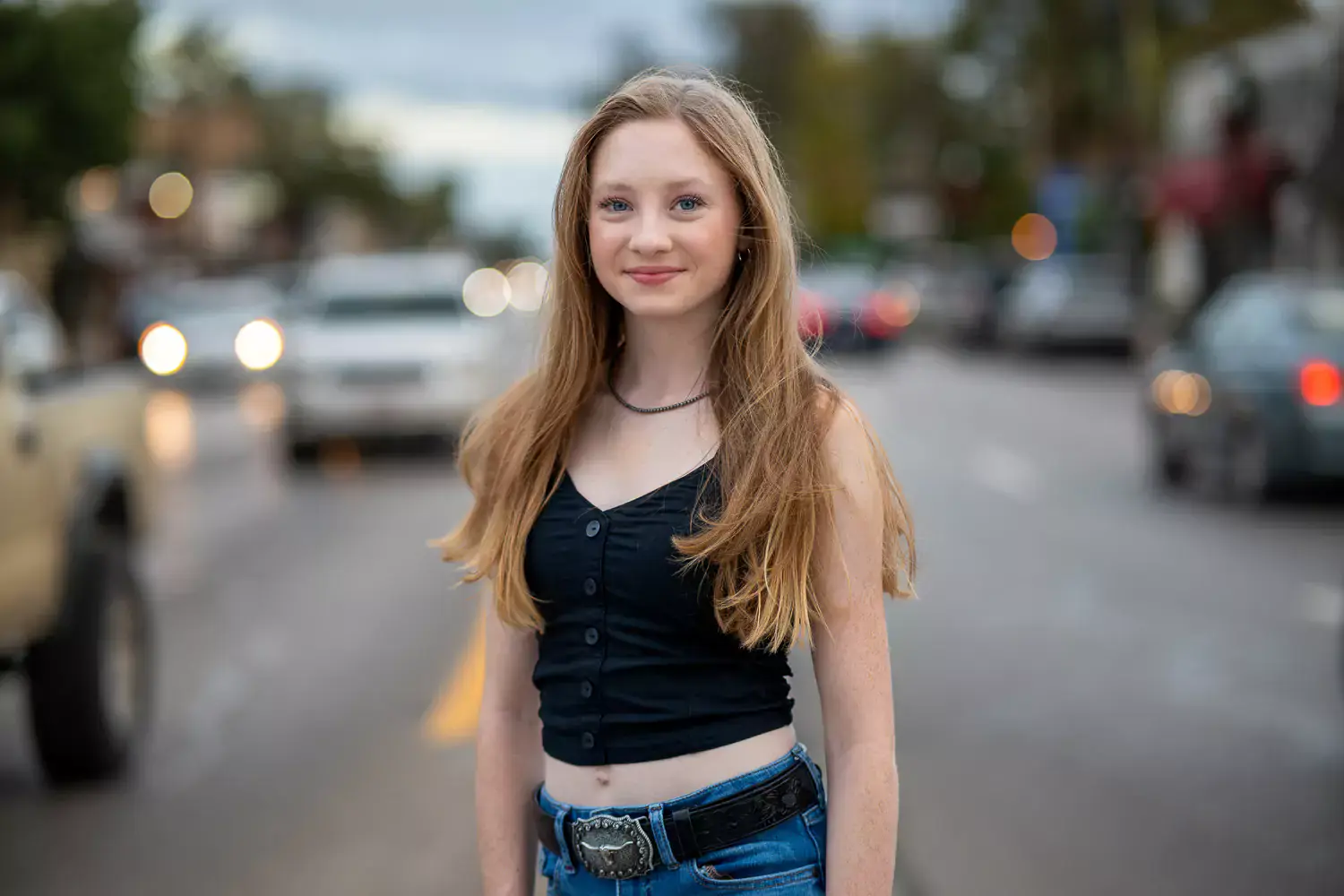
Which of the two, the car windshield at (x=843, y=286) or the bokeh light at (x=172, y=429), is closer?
the bokeh light at (x=172, y=429)

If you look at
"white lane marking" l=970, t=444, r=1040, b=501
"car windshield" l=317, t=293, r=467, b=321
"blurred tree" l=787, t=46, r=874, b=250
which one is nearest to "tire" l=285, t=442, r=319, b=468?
"car windshield" l=317, t=293, r=467, b=321

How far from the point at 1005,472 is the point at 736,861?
48.8 ft

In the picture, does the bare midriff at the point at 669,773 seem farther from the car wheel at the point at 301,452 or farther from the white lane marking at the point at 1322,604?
the car wheel at the point at 301,452

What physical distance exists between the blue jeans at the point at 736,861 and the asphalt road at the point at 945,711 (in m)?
1.49

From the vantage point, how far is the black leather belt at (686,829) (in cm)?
250

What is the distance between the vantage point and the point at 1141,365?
3228 centimetres

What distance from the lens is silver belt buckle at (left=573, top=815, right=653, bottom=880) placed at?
251cm

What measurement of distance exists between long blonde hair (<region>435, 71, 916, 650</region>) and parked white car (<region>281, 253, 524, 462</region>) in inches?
582

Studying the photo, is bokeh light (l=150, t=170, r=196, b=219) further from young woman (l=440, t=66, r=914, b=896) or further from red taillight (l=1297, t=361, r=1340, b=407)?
young woman (l=440, t=66, r=914, b=896)

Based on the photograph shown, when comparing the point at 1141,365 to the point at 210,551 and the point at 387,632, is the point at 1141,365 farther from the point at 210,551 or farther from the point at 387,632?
the point at 387,632

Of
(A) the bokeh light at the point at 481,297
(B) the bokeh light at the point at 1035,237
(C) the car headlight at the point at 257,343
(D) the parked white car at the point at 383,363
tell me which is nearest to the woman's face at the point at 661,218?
(D) the parked white car at the point at 383,363

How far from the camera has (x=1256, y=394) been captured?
45.3 ft

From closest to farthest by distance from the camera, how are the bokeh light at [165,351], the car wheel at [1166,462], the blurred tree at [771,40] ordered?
the car wheel at [1166,462], the bokeh light at [165,351], the blurred tree at [771,40]

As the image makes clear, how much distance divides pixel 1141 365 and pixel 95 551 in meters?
27.7
